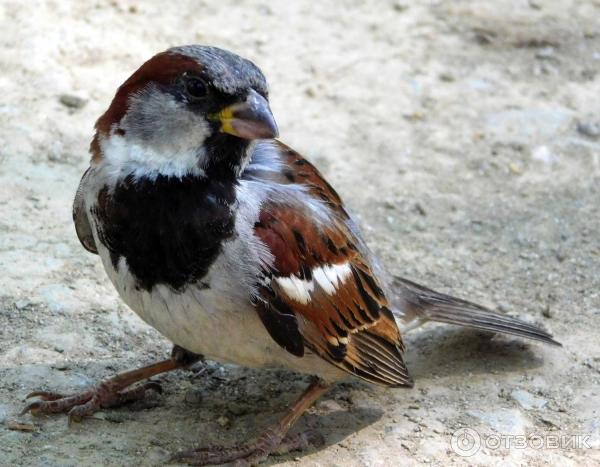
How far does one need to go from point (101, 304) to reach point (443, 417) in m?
1.74

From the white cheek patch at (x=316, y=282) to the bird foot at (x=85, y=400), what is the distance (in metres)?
0.95

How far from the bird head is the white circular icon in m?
1.56

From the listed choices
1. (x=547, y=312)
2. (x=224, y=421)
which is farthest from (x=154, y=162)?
(x=547, y=312)

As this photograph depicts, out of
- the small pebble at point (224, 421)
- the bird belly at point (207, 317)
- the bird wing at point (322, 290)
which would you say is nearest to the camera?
the bird belly at point (207, 317)

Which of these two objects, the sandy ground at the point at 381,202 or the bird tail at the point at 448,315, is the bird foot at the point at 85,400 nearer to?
the sandy ground at the point at 381,202

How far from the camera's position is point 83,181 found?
404 centimetres

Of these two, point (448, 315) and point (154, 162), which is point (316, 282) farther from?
point (448, 315)

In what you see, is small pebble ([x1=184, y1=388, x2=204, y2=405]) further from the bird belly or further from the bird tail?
the bird tail

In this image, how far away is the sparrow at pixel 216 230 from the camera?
145 inches

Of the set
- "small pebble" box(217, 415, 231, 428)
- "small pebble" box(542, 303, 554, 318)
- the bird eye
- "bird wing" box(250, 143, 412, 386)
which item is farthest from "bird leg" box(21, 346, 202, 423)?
"small pebble" box(542, 303, 554, 318)

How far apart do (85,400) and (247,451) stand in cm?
75

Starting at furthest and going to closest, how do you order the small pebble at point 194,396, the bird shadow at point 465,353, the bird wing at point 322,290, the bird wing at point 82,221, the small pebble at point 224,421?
the bird shadow at point 465,353 → the small pebble at point 194,396 → the small pebble at point 224,421 → the bird wing at point 82,221 → the bird wing at point 322,290

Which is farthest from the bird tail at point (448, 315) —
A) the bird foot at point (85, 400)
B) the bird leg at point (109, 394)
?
the bird foot at point (85, 400)

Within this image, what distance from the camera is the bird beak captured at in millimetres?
3627
